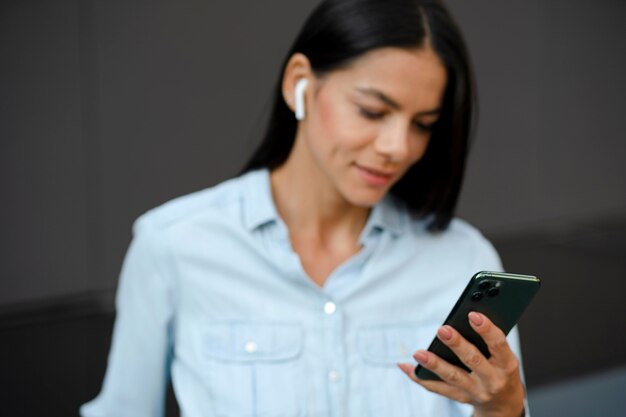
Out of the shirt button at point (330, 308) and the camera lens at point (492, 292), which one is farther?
the shirt button at point (330, 308)

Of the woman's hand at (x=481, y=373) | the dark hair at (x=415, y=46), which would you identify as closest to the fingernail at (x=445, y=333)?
the woman's hand at (x=481, y=373)

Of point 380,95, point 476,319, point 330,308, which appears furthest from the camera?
point 330,308

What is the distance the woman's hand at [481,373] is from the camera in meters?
0.99

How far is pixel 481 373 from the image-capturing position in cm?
104

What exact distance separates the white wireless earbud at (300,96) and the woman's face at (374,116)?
2cm

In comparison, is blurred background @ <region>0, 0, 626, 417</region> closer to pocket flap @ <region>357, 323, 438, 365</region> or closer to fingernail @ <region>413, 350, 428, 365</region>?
pocket flap @ <region>357, 323, 438, 365</region>

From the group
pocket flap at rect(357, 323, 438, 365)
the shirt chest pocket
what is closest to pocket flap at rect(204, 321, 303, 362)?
the shirt chest pocket

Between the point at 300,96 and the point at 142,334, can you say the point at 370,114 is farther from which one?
the point at 142,334

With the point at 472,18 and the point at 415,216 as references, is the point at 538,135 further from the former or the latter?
the point at 415,216

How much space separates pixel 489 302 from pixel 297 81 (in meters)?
0.49

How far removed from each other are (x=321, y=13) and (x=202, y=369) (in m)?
0.58

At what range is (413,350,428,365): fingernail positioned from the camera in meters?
1.02

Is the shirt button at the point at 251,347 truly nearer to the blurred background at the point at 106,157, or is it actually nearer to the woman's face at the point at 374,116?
the woman's face at the point at 374,116

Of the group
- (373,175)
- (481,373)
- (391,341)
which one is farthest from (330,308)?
(481,373)
